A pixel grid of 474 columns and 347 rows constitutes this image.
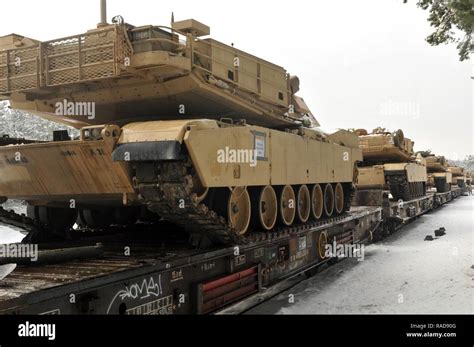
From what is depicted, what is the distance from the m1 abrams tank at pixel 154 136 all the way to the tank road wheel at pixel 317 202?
1.09 m

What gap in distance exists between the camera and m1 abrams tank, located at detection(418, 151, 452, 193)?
2888 cm

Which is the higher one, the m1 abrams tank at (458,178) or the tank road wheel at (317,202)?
the m1 abrams tank at (458,178)

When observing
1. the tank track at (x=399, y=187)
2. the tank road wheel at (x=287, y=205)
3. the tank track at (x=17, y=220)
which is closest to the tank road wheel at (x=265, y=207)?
the tank road wheel at (x=287, y=205)

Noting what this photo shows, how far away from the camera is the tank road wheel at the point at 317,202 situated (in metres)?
10.0

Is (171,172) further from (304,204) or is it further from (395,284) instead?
(395,284)

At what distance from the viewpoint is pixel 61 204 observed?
7570 mm

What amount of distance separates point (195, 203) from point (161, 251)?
4.08 feet

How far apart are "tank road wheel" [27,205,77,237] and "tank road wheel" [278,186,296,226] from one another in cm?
361

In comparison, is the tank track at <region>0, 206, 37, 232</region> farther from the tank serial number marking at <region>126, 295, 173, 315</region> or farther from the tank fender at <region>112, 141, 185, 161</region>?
the tank serial number marking at <region>126, 295, 173, 315</region>

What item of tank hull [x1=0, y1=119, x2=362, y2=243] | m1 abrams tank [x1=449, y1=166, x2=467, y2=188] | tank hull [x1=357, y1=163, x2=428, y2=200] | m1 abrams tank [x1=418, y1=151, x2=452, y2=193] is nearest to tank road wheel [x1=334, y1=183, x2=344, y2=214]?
tank hull [x1=0, y1=119, x2=362, y2=243]

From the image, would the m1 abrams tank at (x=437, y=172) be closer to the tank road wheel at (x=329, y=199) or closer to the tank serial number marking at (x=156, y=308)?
the tank road wheel at (x=329, y=199)

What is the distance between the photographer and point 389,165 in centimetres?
1736
